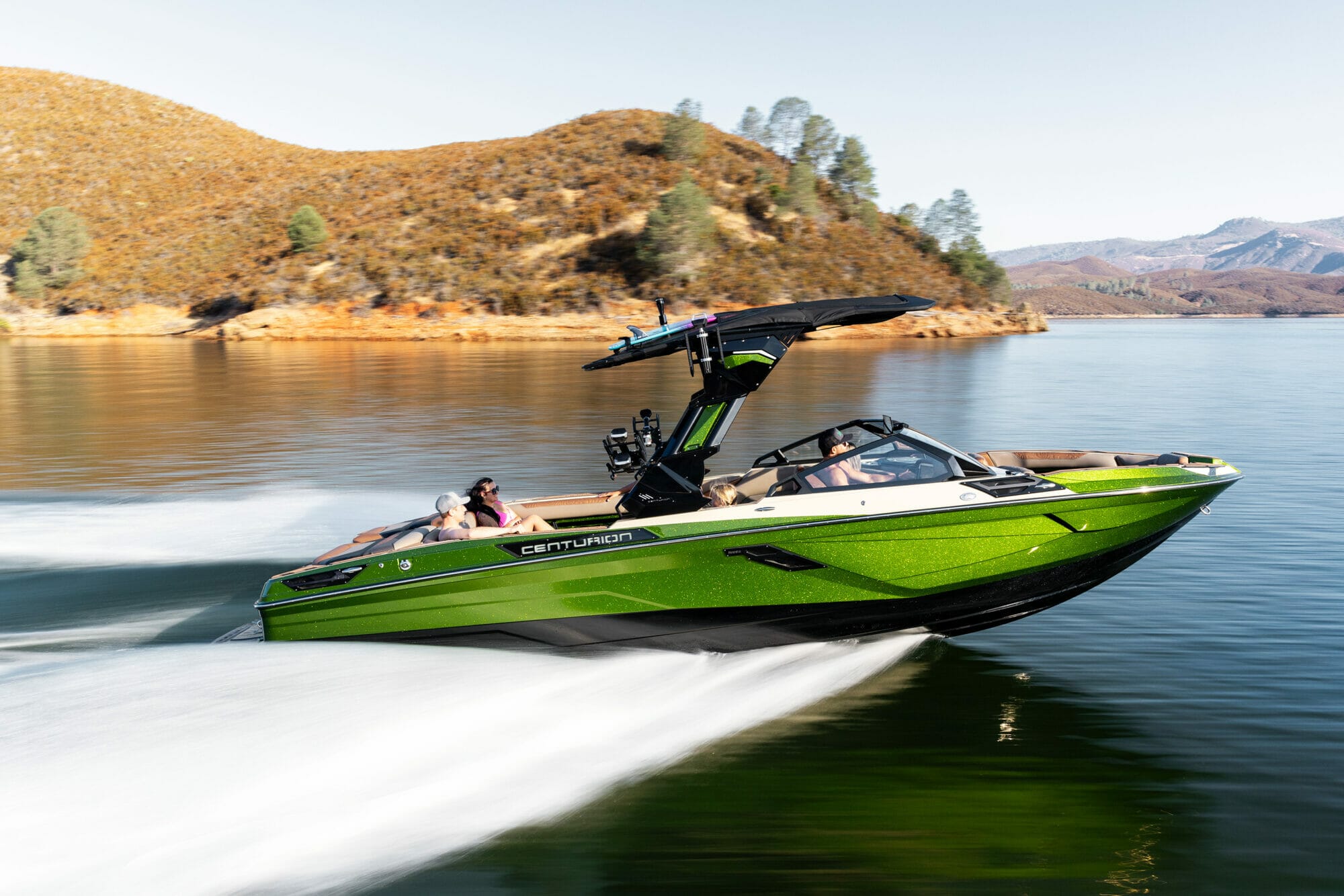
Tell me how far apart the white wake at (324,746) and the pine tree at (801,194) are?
7379cm

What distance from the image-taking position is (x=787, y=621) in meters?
Result: 7.10

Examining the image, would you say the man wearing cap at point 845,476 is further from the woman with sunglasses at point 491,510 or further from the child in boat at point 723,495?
the woman with sunglasses at point 491,510

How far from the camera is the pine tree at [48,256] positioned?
7343 cm

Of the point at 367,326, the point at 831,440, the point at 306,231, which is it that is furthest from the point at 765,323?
the point at 306,231

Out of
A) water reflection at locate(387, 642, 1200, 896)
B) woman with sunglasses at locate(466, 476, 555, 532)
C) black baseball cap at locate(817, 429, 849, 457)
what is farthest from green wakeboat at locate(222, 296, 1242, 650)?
water reflection at locate(387, 642, 1200, 896)

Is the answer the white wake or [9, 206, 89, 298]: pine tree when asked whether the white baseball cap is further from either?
[9, 206, 89, 298]: pine tree

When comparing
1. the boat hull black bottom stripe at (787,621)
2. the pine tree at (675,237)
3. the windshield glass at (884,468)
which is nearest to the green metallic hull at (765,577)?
the boat hull black bottom stripe at (787,621)

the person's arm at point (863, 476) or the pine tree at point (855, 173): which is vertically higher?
the pine tree at point (855, 173)

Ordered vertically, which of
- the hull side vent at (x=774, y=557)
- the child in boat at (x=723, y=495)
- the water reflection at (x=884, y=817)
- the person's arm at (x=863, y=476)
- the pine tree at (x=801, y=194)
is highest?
the pine tree at (x=801, y=194)

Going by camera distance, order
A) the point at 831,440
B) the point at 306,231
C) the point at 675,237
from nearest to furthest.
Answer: the point at 831,440, the point at 675,237, the point at 306,231

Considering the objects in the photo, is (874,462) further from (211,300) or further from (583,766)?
(211,300)

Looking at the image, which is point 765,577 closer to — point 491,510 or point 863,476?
point 863,476

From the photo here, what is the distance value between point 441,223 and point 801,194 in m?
27.5

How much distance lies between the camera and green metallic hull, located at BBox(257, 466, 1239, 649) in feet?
22.4
